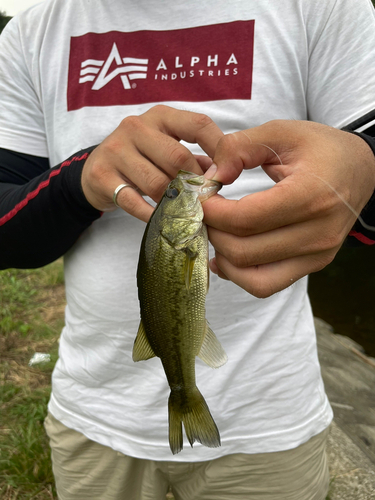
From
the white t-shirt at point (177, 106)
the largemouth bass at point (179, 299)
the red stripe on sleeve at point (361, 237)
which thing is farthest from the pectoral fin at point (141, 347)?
the red stripe on sleeve at point (361, 237)

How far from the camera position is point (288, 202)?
90cm

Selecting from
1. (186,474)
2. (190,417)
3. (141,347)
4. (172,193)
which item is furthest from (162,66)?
(186,474)

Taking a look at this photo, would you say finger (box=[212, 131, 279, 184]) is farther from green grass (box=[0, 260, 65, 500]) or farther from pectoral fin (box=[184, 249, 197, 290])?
green grass (box=[0, 260, 65, 500])

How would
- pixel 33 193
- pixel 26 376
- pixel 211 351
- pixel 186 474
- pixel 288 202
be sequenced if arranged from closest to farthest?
pixel 288 202
pixel 211 351
pixel 33 193
pixel 186 474
pixel 26 376

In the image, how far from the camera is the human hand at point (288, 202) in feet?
3.00

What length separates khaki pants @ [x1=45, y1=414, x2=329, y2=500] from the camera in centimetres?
151

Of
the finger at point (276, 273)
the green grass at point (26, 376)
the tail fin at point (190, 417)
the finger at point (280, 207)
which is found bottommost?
the green grass at point (26, 376)

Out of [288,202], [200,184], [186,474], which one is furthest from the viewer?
[186,474]

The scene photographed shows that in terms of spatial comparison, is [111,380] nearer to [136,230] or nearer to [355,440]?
[136,230]

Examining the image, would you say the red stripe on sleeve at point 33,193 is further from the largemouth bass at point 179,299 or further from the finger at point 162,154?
the largemouth bass at point 179,299

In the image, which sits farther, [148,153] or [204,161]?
[204,161]

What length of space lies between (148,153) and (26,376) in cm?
341

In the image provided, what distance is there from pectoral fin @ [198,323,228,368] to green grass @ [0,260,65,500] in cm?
225

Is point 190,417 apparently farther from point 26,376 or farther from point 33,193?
point 26,376
